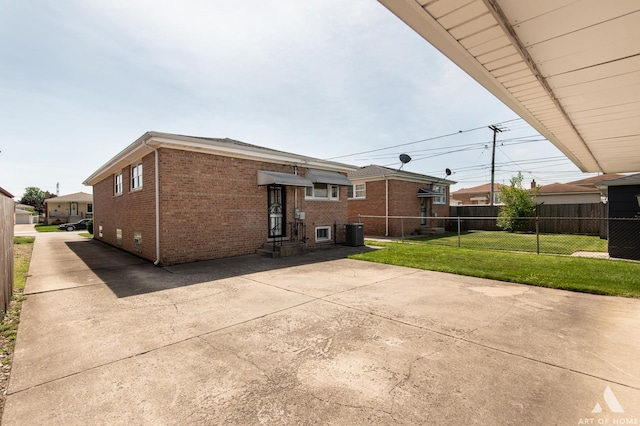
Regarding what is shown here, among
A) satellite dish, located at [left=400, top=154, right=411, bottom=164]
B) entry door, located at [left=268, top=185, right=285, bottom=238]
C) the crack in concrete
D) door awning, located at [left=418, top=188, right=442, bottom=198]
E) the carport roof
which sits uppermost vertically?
satellite dish, located at [left=400, top=154, right=411, bottom=164]

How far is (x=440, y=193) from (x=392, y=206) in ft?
21.8

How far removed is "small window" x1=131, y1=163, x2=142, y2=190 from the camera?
10266 mm

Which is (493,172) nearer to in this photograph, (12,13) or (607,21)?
(607,21)

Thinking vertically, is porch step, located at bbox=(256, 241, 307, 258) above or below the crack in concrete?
above

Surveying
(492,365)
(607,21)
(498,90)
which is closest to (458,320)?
(492,365)

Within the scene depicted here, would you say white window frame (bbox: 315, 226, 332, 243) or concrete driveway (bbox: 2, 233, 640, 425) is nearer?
concrete driveway (bbox: 2, 233, 640, 425)

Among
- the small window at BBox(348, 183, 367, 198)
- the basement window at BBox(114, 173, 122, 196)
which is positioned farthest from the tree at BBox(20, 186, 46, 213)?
the small window at BBox(348, 183, 367, 198)

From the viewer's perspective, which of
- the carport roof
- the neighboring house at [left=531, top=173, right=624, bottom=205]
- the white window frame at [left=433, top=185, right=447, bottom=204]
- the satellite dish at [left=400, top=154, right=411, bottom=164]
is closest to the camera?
the carport roof

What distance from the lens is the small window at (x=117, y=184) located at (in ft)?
43.1

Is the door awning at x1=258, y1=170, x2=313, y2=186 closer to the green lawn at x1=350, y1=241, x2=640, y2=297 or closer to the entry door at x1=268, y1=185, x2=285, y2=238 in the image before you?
the entry door at x1=268, y1=185, x2=285, y2=238

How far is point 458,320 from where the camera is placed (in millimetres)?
4285

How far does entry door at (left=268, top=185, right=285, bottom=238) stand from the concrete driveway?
515cm

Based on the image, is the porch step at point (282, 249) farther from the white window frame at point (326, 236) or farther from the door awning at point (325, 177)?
the door awning at point (325, 177)
